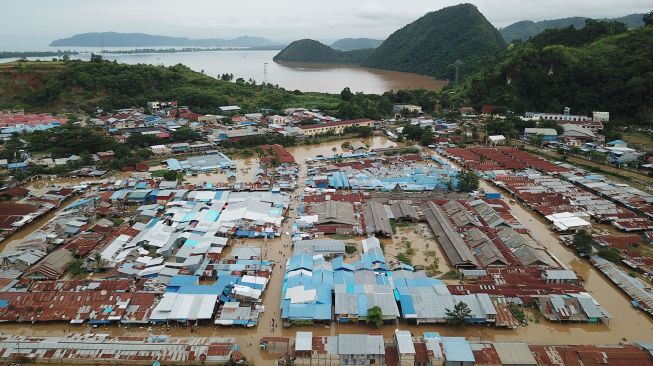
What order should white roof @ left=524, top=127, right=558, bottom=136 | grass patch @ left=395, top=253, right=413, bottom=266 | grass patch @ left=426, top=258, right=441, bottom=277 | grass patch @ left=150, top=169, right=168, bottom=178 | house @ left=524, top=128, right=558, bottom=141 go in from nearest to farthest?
grass patch @ left=426, top=258, right=441, bottom=277
grass patch @ left=395, top=253, right=413, bottom=266
grass patch @ left=150, top=169, right=168, bottom=178
house @ left=524, top=128, right=558, bottom=141
white roof @ left=524, top=127, right=558, bottom=136

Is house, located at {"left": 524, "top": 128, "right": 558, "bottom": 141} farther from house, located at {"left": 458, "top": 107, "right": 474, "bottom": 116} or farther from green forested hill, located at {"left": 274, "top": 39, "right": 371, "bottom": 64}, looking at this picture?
green forested hill, located at {"left": 274, "top": 39, "right": 371, "bottom": 64}

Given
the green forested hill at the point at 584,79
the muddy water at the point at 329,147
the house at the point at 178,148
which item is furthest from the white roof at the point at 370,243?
the green forested hill at the point at 584,79

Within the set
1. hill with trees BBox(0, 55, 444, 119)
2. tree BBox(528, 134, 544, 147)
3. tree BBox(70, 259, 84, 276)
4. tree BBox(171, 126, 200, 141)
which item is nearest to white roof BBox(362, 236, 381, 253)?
tree BBox(70, 259, 84, 276)

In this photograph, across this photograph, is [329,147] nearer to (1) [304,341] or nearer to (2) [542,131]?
Result: (2) [542,131]

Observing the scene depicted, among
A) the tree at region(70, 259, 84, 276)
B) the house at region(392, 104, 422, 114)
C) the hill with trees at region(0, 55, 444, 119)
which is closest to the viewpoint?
the tree at region(70, 259, 84, 276)

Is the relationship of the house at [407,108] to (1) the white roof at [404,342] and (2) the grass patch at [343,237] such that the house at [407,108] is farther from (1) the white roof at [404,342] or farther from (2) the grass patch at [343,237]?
(1) the white roof at [404,342]

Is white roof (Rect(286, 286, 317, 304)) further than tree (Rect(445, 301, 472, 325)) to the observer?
Yes

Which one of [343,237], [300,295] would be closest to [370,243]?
[343,237]
